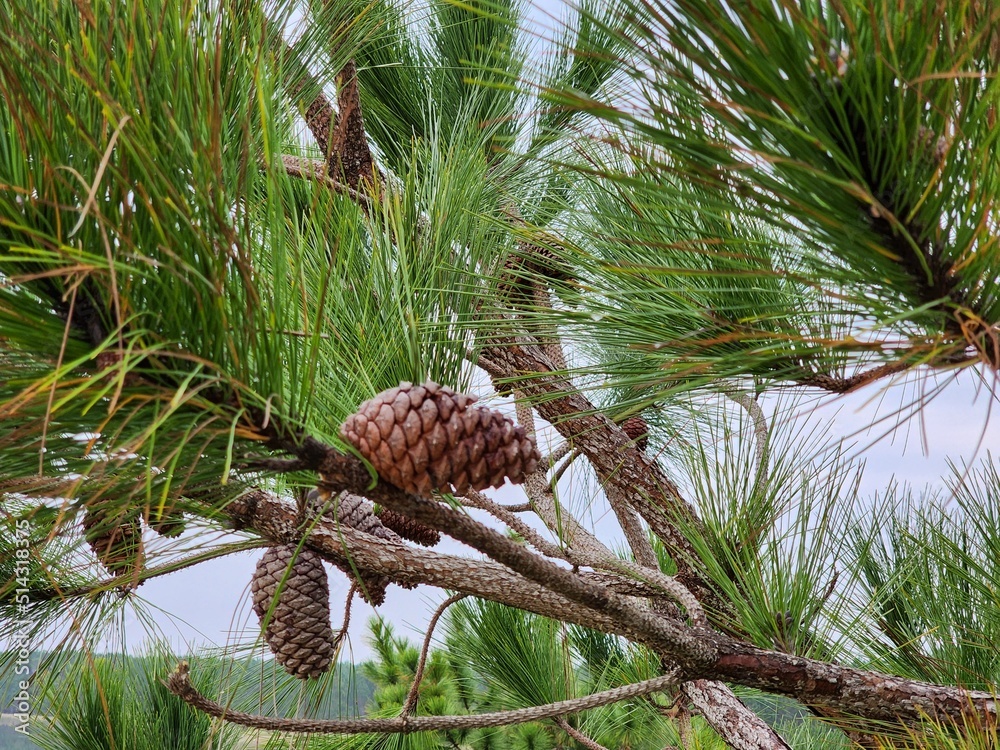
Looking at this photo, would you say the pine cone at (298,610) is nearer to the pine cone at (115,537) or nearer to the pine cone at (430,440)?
the pine cone at (115,537)

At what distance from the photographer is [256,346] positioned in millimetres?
368

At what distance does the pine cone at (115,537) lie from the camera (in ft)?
1.44

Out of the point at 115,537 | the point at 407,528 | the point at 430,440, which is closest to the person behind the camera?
Result: the point at 430,440

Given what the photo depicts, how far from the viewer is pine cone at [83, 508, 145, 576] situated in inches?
17.3

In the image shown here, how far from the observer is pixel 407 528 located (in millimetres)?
1032

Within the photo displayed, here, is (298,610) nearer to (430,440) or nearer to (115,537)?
(115,537)

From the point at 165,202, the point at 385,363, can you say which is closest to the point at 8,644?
the point at 385,363

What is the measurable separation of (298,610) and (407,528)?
255mm

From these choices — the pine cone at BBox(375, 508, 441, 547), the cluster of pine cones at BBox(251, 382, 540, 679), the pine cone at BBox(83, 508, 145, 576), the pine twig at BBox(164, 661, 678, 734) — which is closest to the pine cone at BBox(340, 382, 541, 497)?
the cluster of pine cones at BBox(251, 382, 540, 679)

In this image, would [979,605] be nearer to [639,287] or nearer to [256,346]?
[639,287]

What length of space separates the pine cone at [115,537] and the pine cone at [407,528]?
289mm

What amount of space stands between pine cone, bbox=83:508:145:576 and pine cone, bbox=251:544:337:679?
12 centimetres

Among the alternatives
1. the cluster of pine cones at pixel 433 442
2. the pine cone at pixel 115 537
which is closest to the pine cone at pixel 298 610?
the pine cone at pixel 115 537

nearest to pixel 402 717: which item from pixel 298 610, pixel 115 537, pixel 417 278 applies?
pixel 298 610
